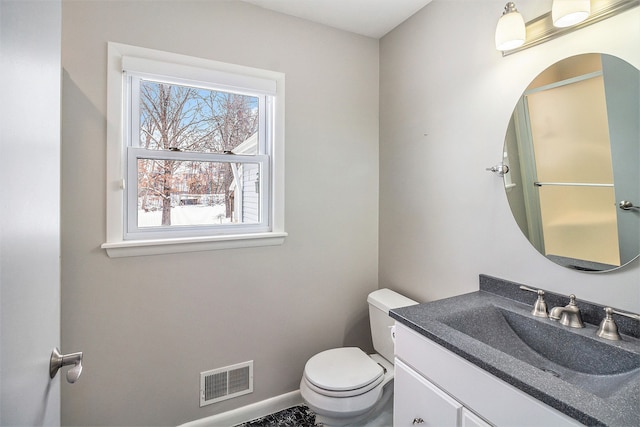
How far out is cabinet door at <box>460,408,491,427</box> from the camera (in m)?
0.92

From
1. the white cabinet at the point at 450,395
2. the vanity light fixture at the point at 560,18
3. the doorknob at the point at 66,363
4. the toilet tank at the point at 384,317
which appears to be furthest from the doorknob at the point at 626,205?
the doorknob at the point at 66,363

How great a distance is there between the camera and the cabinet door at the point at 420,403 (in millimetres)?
1034

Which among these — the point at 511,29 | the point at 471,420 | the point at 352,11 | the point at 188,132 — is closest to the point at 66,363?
the point at 471,420

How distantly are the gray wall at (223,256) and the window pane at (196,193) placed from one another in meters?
0.20

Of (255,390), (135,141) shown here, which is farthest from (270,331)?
(135,141)

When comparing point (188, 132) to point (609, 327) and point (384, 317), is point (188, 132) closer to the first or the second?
point (384, 317)

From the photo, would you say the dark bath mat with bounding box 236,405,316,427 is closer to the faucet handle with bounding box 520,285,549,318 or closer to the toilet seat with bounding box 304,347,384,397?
the toilet seat with bounding box 304,347,384,397

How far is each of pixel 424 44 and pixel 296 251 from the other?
4.79 ft

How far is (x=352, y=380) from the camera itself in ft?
5.21

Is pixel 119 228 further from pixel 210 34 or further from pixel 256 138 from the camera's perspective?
pixel 210 34

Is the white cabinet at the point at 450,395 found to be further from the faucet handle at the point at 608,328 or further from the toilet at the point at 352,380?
the faucet handle at the point at 608,328

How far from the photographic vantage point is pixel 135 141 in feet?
5.40

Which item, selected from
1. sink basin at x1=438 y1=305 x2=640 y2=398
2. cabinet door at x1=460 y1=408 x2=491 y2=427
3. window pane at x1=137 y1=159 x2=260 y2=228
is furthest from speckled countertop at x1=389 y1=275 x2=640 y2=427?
window pane at x1=137 y1=159 x2=260 y2=228

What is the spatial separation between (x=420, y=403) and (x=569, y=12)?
1492 millimetres
